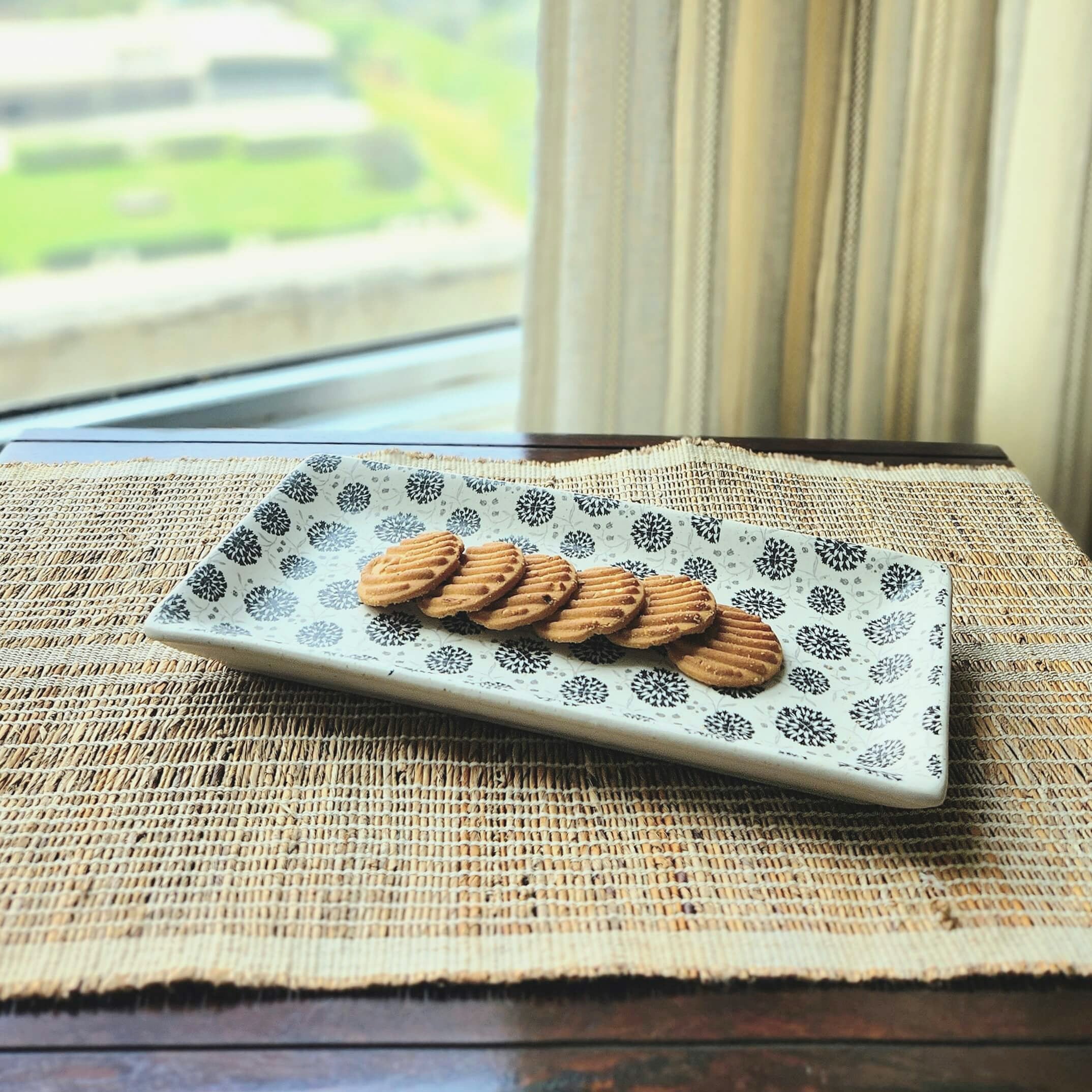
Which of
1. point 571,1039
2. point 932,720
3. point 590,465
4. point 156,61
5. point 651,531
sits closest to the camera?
point 571,1039

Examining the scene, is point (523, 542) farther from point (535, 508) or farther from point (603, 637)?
point (603, 637)

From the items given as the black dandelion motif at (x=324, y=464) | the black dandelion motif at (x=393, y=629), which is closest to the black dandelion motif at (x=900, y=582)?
the black dandelion motif at (x=393, y=629)

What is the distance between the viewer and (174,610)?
2.36 feet

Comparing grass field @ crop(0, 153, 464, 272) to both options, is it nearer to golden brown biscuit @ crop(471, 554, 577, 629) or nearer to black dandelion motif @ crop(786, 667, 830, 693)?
golden brown biscuit @ crop(471, 554, 577, 629)

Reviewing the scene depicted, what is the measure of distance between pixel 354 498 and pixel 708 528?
273 mm

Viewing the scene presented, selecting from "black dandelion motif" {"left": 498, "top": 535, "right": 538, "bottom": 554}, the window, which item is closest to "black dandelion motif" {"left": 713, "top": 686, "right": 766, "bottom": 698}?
"black dandelion motif" {"left": 498, "top": 535, "right": 538, "bottom": 554}

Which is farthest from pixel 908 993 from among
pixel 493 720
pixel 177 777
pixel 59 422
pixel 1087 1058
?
pixel 59 422

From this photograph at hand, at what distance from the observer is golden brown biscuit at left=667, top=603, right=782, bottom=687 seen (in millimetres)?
692

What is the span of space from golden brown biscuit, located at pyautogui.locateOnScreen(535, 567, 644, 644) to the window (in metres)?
1.18

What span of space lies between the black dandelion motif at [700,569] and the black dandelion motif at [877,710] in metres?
0.16

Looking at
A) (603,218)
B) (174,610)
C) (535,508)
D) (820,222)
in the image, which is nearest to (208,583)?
(174,610)

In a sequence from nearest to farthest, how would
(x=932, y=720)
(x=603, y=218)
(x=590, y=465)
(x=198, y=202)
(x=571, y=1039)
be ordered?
(x=571, y=1039)
(x=932, y=720)
(x=590, y=465)
(x=603, y=218)
(x=198, y=202)

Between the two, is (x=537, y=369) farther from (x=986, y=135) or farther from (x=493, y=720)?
(x=493, y=720)

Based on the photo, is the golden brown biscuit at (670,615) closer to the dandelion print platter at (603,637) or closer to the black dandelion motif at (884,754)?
the dandelion print platter at (603,637)
